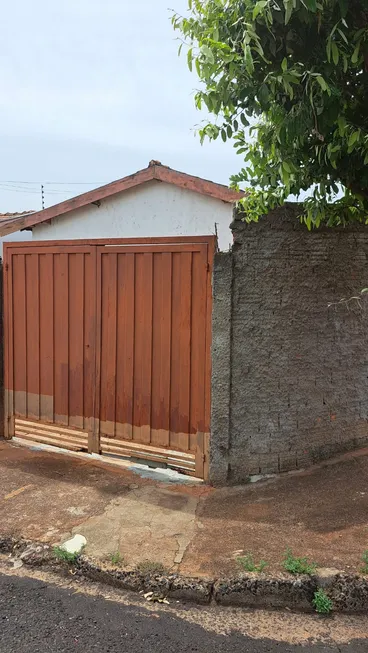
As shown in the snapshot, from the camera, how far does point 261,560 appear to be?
3189 mm

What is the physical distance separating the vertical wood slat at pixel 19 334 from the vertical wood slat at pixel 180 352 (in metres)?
1.83

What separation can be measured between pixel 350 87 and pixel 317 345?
218 centimetres

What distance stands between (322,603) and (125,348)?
2.75 metres

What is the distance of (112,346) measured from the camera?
196 inches

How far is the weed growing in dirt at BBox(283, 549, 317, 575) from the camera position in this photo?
9.95ft

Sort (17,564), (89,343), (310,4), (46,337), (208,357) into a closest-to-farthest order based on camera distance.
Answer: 1. (310,4)
2. (17,564)
3. (208,357)
4. (89,343)
5. (46,337)

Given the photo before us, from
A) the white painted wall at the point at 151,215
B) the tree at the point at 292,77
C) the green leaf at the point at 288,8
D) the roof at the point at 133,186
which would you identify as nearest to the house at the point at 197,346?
the tree at the point at 292,77

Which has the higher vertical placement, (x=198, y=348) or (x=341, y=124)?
(x=341, y=124)

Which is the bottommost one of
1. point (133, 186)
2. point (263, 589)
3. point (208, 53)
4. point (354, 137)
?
point (263, 589)

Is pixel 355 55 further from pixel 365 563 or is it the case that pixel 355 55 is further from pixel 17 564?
pixel 17 564

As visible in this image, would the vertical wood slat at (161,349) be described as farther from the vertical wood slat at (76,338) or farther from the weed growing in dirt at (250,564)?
the weed growing in dirt at (250,564)

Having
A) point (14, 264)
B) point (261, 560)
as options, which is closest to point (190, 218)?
point (14, 264)

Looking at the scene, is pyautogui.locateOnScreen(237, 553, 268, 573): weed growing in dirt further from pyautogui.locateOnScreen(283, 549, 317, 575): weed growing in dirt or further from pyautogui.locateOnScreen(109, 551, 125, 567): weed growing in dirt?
pyautogui.locateOnScreen(109, 551, 125, 567): weed growing in dirt

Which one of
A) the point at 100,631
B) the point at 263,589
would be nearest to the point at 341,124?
the point at 263,589
